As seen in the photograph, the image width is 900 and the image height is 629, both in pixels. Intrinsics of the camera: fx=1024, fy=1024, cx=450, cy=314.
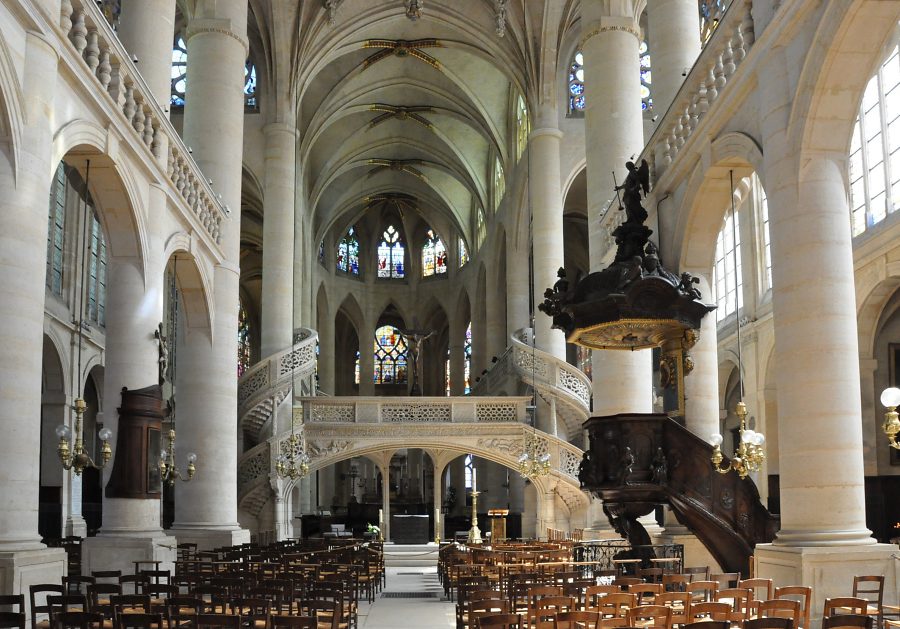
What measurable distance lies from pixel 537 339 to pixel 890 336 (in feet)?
36.3

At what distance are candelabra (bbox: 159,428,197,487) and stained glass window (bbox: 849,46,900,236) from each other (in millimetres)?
13312

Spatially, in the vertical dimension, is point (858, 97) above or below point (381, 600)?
above

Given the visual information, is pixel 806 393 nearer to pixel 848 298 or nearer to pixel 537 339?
pixel 848 298

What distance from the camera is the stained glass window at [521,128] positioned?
3400cm

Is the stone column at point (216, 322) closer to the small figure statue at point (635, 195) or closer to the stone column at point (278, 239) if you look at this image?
the stone column at point (278, 239)

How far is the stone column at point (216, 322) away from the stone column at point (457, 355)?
26.6m

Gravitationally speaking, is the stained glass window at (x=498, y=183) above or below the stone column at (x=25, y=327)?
above

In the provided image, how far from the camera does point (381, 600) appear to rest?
55.2 feet

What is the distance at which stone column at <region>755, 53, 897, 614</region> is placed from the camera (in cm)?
933

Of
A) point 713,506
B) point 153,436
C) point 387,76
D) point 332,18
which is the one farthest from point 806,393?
point 387,76

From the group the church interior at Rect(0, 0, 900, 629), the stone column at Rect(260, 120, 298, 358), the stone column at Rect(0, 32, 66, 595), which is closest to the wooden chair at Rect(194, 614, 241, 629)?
the church interior at Rect(0, 0, 900, 629)

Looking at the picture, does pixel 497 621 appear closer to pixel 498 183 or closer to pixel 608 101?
pixel 608 101

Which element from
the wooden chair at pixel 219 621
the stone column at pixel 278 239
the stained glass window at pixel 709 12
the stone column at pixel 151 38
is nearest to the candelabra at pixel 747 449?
the wooden chair at pixel 219 621

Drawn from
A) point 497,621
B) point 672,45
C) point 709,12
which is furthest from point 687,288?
point 709,12
